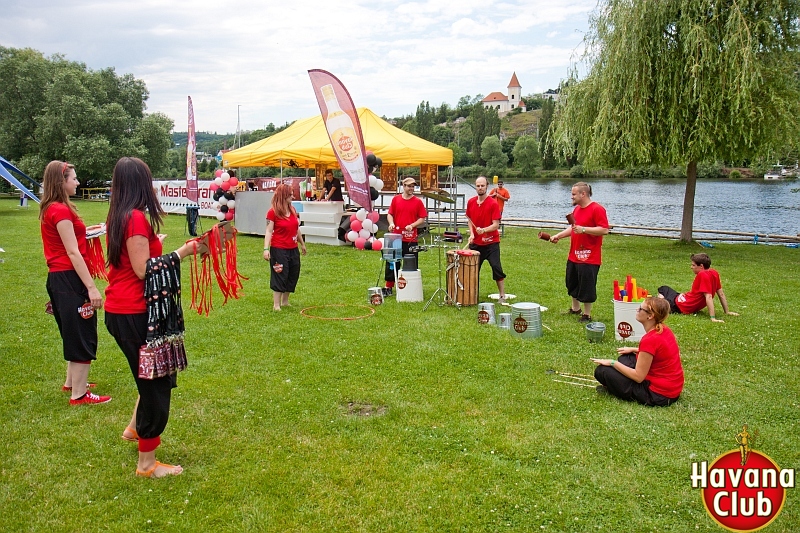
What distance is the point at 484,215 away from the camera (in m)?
8.45

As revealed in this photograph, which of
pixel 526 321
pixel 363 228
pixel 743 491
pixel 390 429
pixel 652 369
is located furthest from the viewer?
pixel 363 228

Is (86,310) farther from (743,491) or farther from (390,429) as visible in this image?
(743,491)

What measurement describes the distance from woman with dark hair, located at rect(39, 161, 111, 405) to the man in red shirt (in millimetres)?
5112

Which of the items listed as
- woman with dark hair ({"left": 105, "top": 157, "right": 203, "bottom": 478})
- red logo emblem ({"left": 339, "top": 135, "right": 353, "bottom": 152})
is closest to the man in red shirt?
woman with dark hair ({"left": 105, "top": 157, "right": 203, "bottom": 478})

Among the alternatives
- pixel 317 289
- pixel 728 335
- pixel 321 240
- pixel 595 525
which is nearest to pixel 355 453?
pixel 595 525

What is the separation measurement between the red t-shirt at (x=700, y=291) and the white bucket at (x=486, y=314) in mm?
2754

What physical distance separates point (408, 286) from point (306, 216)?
26.9 ft

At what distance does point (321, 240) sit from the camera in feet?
52.9

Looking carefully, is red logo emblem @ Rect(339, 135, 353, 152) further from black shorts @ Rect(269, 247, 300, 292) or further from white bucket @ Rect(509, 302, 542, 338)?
white bucket @ Rect(509, 302, 542, 338)

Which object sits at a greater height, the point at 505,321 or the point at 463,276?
the point at 463,276

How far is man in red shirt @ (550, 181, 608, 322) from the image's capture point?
7.29 m

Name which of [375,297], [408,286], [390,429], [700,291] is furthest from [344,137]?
[390,429]

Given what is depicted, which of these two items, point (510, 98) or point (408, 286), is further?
point (510, 98)

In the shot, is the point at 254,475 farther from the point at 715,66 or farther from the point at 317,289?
the point at 715,66
